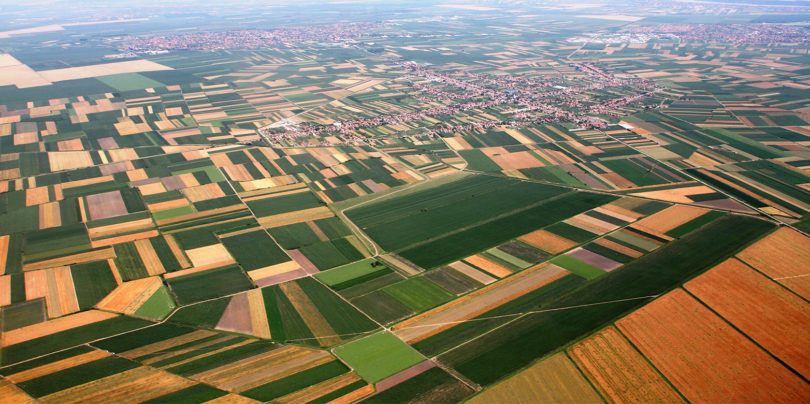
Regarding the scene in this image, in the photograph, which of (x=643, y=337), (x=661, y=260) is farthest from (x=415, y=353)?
(x=661, y=260)

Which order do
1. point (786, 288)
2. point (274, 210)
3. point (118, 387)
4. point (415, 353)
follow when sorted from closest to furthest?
point (118, 387) → point (415, 353) → point (786, 288) → point (274, 210)

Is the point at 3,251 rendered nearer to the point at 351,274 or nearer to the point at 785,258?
the point at 351,274

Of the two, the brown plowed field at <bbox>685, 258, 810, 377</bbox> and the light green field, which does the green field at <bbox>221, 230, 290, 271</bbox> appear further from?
the light green field

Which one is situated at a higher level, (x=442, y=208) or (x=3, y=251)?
(x=442, y=208)

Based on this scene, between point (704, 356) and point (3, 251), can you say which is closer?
point (704, 356)

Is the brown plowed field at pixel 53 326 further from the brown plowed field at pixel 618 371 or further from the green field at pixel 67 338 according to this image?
the brown plowed field at pixel 618 371

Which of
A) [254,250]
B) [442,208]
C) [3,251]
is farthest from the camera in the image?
[442,208]

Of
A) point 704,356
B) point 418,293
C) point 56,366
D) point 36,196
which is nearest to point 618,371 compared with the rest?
point 704,356

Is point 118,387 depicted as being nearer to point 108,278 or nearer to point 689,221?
point 108,278
